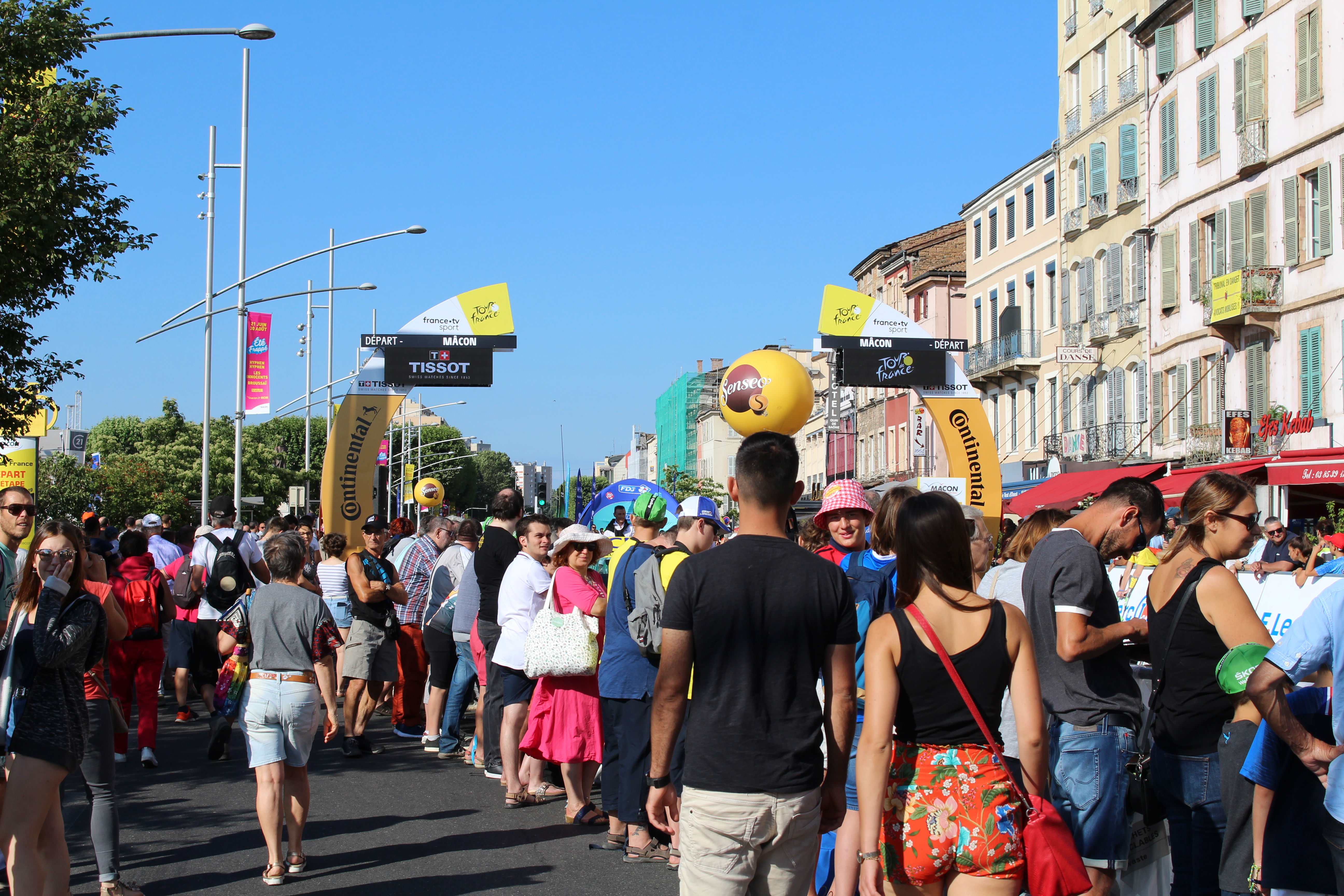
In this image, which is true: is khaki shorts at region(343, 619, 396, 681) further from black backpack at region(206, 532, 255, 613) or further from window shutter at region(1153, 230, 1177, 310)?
window shutter at region(1153, 230, 1177, 310)

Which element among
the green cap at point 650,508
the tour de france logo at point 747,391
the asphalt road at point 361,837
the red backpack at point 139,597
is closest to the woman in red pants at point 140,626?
the red backpack at point 139,597

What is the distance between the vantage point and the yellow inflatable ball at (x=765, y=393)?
962 centimetres

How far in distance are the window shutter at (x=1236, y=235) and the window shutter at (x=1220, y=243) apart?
0.13 meters

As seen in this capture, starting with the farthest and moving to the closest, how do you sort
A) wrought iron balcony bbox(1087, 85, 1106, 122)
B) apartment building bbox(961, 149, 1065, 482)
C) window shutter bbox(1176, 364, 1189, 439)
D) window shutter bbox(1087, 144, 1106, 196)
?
1. apartment building bbox(961, 149, 1065, 482)
2. wrought iron balcony bbox(1087, 85, 1106, 122)
3. window shutter bbox(1087, 144, 1106, 196)
4. window shutter bbox(1176, 364, 1189, 439)

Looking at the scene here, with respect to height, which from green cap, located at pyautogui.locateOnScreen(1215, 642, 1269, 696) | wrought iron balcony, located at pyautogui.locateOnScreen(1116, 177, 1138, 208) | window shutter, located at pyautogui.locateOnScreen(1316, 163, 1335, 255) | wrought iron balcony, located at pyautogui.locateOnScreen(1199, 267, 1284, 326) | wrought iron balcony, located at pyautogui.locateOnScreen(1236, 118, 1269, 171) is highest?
wrought iron balcony, located at pyautogui.locateOnScreen(1116, 177, 1138, 208)

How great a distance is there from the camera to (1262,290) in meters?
25.9

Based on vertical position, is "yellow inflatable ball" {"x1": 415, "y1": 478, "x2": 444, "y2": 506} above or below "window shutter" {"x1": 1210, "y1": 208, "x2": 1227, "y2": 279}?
below

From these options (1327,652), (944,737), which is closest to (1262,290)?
(1327,652)

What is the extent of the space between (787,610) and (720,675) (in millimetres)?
283

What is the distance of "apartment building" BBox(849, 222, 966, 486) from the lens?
5097cm

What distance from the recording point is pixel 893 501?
557 cm

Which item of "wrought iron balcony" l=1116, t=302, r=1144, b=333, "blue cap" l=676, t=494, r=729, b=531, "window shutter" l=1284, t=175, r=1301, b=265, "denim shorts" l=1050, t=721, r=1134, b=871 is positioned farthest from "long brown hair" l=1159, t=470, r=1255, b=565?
"wrought iron balcony" l=1116, t=302, r=1144, b=333

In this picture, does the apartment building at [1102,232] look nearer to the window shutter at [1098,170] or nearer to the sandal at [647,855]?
the window shutter at [1098,170]

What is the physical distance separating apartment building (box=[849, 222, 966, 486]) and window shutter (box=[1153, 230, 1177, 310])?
48.8ft
